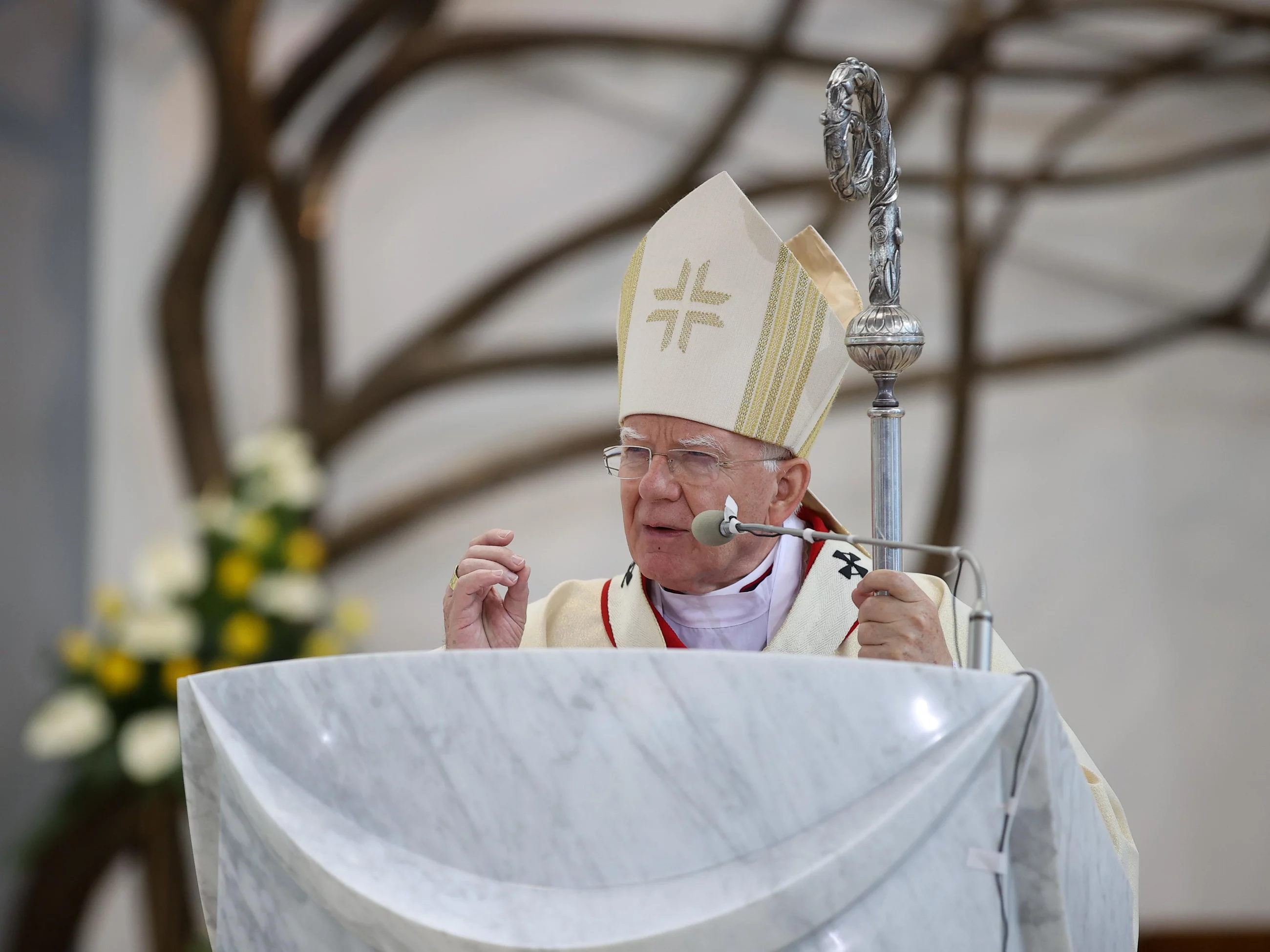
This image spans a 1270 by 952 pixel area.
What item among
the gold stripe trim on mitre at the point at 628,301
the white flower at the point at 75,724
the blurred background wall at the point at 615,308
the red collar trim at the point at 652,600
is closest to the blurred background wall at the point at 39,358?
the blurred background wall at the point at 615,308

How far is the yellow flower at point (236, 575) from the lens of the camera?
3656 mm

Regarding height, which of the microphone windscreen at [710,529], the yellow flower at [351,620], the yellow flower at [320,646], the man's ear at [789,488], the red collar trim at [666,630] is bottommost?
the yellow flower at [320,646]

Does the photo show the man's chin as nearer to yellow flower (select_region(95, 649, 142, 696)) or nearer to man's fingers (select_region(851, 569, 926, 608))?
man's fingers (select_region(851, 569, 926, 608))

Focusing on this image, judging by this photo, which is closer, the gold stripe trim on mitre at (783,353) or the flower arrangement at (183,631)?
the gold stripe trim on mitre at (783,353)

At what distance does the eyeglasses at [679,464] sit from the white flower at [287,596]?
174 cm

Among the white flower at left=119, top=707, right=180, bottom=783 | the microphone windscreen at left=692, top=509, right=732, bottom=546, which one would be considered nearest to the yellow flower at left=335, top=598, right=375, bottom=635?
the white flower at left=119, top=707, right=180, bottom=783

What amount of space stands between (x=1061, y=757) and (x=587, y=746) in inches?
16.0

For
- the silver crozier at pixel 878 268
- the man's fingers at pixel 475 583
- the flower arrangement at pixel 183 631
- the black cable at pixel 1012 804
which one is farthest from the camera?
the flower arrangement at pixel 183 631

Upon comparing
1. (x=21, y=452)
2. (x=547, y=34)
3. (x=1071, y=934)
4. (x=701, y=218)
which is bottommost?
(x=1071, y=934)

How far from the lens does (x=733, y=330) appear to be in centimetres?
224

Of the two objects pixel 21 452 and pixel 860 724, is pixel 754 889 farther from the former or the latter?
pixel 21 452

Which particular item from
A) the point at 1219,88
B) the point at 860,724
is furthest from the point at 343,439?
the point at 860,724

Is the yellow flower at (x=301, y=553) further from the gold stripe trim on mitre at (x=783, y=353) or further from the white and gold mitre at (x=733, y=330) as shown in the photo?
the gold stripe trim on mitre at (x=783, y=353)

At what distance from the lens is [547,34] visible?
4.44m
